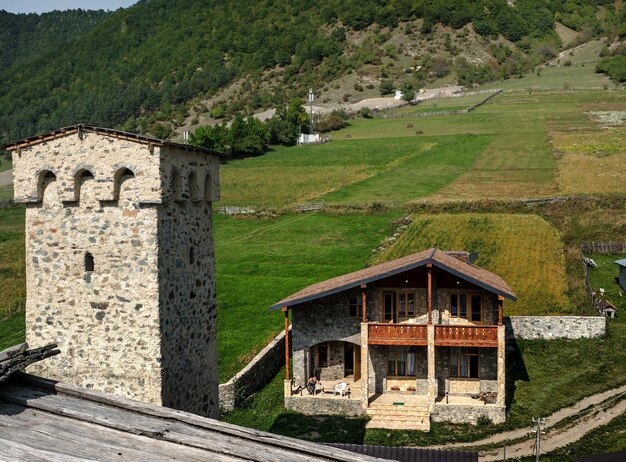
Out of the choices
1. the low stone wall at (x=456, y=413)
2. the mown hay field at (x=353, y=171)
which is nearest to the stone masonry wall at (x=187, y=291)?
the low stone wall at (x=456, y=413)

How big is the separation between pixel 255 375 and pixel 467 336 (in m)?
8.35

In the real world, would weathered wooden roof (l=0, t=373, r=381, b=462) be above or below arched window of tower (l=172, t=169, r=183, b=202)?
below

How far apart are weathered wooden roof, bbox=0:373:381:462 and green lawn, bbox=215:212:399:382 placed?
21526 mm

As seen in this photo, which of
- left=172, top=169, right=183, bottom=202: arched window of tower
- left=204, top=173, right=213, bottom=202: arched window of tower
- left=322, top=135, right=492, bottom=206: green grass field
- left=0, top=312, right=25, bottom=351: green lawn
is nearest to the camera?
left=172, top=169, right=183, bottom=202: arched window of tower

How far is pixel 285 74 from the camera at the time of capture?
195 m

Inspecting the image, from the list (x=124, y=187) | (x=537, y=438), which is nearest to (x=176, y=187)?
(x=124, y=187)

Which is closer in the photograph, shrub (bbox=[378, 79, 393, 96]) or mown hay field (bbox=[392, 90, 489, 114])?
mown hay field (bbox=[392, 90, 489, 114])

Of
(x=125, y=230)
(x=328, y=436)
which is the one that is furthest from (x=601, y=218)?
(x=125, y=230)

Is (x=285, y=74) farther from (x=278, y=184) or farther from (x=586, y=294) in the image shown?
(x=586, y=294)

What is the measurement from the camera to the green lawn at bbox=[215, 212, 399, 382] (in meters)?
34.1

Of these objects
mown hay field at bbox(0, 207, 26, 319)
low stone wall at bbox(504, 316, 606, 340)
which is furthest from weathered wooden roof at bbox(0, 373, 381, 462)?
mown hay field at bbox(0, 207, 26, 319)

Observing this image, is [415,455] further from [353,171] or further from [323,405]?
→ [353,171]

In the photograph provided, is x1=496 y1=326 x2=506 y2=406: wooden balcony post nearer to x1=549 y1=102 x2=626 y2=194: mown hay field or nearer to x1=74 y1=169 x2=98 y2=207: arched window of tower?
x1=74 y1=169 x2=98 y2=207: arched window of tower

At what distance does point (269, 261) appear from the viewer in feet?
160
